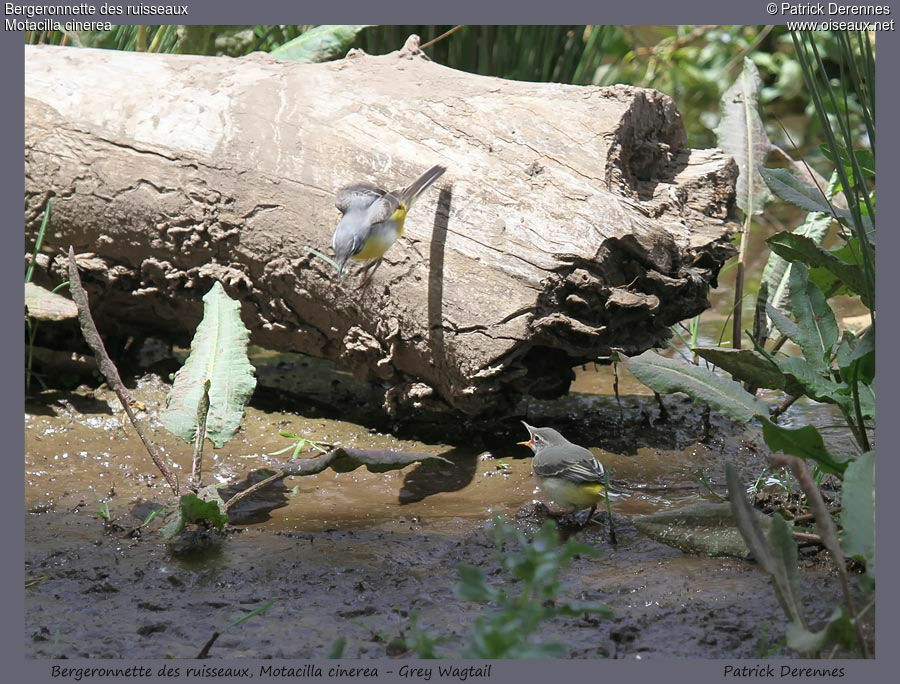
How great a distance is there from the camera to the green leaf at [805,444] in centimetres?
292

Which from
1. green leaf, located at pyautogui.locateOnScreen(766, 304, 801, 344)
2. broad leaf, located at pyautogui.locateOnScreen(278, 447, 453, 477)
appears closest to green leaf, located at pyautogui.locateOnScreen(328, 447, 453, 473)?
broad leaf, located at pyautogui.locateOnScreen(278, 447, 453, 477)

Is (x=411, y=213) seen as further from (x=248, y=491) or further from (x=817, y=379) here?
(x=817, y=379)

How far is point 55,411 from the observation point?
477 cm

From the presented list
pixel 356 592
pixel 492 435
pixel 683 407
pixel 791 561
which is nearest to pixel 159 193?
pixel 492 435

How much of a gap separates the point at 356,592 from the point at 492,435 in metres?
1.59

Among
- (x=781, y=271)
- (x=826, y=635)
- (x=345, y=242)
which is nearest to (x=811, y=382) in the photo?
(x=826, y=635)

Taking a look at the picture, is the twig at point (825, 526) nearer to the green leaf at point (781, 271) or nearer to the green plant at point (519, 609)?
the green plant at point (519, 609)

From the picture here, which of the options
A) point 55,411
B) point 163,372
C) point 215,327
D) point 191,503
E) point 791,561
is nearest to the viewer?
point 791,561

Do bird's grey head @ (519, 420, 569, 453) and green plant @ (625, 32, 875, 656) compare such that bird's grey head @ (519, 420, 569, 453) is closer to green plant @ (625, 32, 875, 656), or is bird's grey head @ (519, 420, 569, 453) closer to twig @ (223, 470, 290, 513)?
green plant @ (625, 32, 875, 656)

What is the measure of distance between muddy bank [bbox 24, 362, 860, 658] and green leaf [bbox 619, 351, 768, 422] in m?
0.51

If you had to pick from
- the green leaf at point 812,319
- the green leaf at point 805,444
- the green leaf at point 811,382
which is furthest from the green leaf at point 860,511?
the green leaf at point 812,319

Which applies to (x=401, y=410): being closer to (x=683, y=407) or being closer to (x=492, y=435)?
(x=492, y=435)

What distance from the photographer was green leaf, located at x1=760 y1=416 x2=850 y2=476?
2.92 m

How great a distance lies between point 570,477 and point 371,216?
4.27ft
